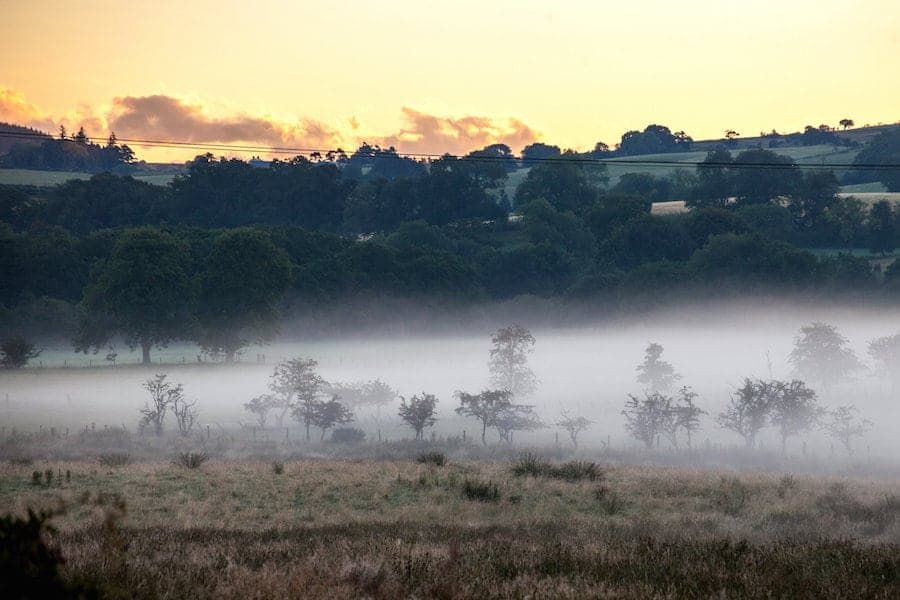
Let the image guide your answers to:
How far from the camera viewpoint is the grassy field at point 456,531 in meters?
12.1

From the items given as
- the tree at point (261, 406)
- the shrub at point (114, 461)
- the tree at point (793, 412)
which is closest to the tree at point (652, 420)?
the tree at point (793, 412)

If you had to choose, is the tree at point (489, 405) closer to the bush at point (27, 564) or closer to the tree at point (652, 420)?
the tree at point (652, 420)

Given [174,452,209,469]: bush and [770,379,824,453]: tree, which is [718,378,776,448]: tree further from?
[174,452,209,469]: bush

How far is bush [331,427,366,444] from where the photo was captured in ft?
199

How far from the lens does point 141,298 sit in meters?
90.5

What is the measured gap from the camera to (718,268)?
13125 centimetres

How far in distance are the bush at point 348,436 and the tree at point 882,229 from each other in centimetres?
10857

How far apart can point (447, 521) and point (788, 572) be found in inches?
350

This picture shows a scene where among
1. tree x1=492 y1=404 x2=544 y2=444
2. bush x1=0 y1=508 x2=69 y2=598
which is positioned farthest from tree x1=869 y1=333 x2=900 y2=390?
bush x1=0 y1=508 x2=69 y2=598

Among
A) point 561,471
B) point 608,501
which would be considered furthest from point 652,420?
point 608,501

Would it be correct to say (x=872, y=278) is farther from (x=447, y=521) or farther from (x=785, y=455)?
(x=447, y=521)

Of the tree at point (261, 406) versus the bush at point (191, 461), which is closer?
the bush at point (191, 461)

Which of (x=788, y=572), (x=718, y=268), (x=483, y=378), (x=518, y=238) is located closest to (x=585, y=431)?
(x=483, y=378)

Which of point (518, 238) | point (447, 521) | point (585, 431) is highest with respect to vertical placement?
point (518, 238)
